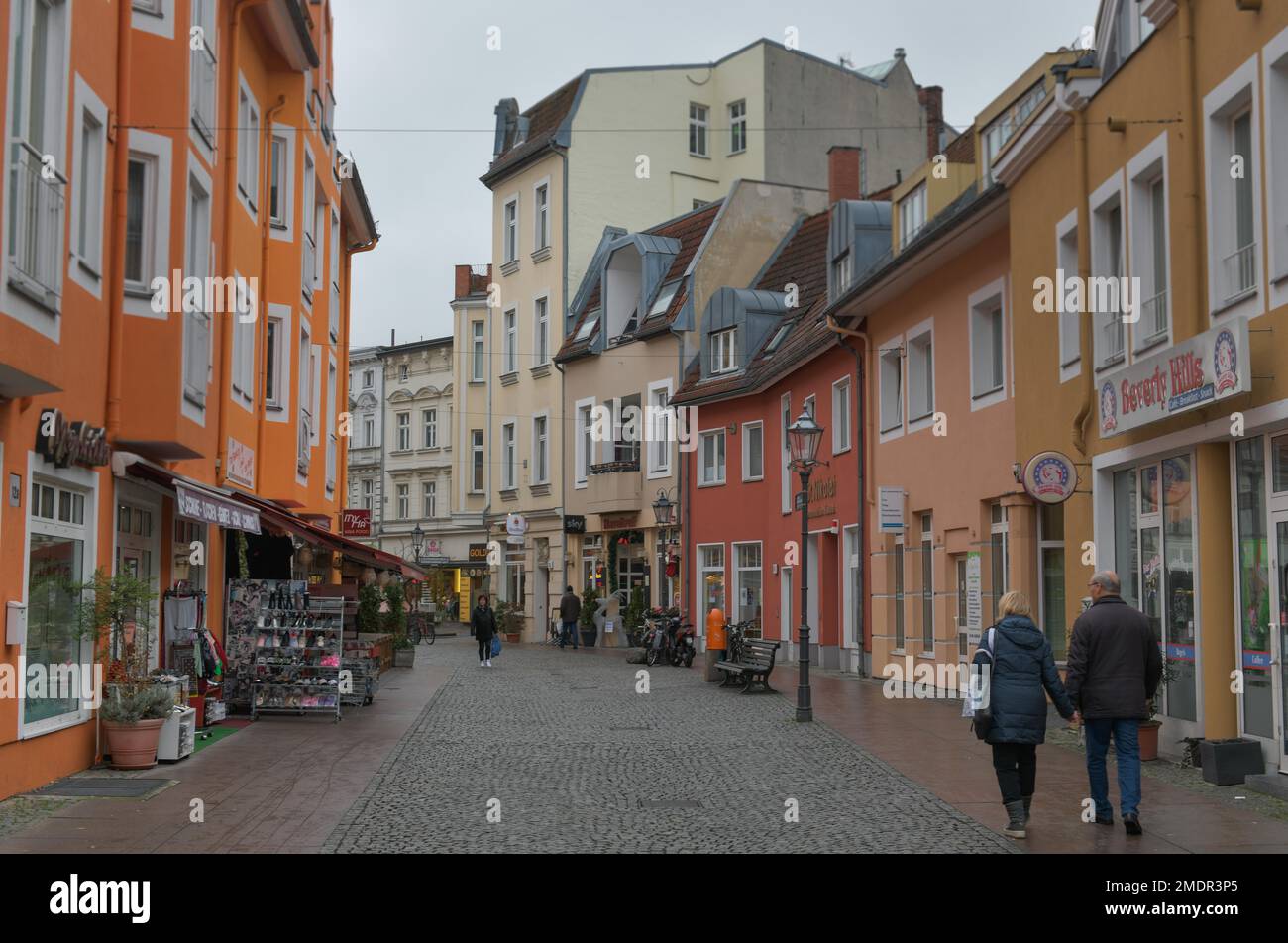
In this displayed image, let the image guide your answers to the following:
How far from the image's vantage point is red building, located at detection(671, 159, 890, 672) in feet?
87.0

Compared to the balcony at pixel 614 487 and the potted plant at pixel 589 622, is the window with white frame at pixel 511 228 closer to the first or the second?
the balcony at pixel 614 487

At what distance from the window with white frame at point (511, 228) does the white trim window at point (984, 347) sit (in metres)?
28.4

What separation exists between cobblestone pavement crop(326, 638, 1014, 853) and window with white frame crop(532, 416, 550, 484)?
23295 mm

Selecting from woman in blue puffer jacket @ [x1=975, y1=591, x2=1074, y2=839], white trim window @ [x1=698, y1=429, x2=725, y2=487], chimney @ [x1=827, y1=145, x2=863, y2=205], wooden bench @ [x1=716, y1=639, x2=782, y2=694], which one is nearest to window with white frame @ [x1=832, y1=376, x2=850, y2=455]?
wooden bench @ [x1=716, y1=639, x2=782, y2=694]

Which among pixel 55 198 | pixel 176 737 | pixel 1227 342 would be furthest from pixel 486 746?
pixel 1227 342

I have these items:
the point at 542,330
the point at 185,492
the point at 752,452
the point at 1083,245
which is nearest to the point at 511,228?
the point at 542,330

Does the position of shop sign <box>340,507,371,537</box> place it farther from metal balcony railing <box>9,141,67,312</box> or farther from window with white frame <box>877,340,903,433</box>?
metal balcony railing <box>9,141,67,312</box>

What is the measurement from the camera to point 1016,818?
9.73m

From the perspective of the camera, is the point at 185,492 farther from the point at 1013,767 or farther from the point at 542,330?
the point at 542,330

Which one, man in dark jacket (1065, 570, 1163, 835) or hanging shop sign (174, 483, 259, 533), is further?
hanging shop sign (174, 483, 259, 533)

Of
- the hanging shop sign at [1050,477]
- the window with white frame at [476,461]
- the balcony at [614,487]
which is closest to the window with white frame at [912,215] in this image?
the hanging shop sign at [1050,477]

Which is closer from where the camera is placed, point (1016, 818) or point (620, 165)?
point (1016, 818)

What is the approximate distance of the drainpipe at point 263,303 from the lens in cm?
1973

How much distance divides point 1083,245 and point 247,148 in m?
10.4
